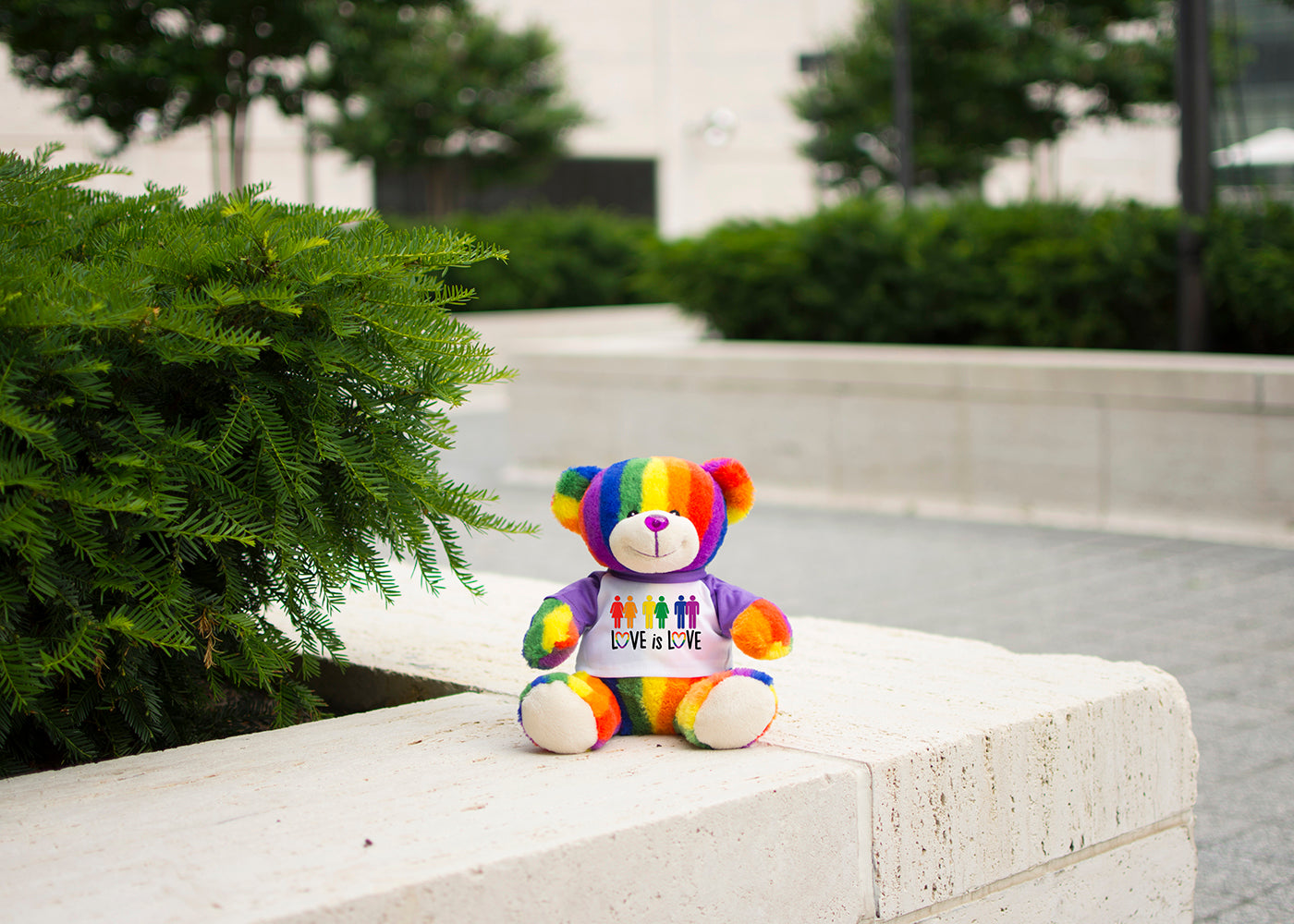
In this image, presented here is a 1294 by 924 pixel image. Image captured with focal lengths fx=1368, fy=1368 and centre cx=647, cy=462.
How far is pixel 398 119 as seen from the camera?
23828 mm

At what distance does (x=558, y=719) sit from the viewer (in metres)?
2.32

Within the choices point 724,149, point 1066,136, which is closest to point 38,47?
point 1066,136

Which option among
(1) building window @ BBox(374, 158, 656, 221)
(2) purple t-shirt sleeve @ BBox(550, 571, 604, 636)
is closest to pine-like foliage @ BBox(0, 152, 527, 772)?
(2) purple t-shirt sleeve @ BBox(550, 571, 604, 636)

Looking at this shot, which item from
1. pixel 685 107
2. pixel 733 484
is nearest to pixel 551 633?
pixel 733 484

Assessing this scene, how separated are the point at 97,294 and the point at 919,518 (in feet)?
21.9

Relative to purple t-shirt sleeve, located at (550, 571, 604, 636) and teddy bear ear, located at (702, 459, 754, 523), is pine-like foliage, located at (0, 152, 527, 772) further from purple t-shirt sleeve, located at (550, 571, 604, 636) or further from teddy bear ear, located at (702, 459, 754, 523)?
teddy bear ear, located at (702, 459, 754, 523)

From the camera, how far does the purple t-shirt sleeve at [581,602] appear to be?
8.03 ft

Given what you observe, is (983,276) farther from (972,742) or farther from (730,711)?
(730,711)

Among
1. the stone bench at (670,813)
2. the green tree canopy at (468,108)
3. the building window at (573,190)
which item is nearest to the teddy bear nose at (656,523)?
the stone bench at (670,813)

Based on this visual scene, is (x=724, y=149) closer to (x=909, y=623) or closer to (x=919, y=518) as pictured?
(x=919, y=518)

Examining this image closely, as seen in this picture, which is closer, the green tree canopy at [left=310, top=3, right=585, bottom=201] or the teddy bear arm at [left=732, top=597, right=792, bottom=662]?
the teddy bear arm at [left=732, top=597, right=792, bottom=662]

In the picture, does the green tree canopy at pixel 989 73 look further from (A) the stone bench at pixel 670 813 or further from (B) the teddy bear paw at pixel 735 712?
(B) the teddy bear paw at pixel 735 712

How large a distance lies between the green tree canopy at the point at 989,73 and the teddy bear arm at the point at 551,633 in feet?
66.3

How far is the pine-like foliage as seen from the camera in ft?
7.45
